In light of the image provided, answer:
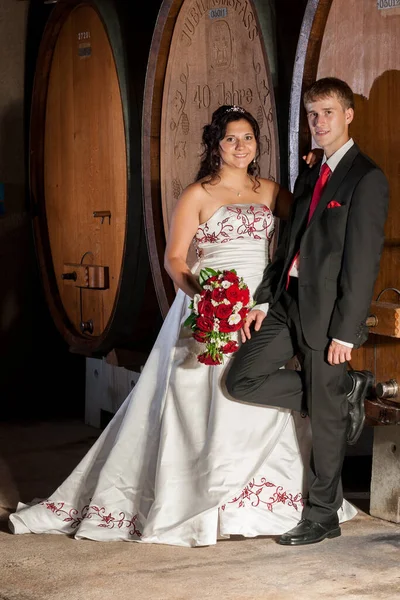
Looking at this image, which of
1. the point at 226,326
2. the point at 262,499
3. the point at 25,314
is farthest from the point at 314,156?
the point at 25,314

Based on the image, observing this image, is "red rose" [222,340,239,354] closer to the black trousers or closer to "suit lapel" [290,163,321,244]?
the black trousers

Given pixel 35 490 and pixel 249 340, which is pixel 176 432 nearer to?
pixel 249 340

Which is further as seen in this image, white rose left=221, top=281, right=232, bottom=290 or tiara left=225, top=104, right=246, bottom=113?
Result: tiara left=225, top=104, right=246, bottom=113

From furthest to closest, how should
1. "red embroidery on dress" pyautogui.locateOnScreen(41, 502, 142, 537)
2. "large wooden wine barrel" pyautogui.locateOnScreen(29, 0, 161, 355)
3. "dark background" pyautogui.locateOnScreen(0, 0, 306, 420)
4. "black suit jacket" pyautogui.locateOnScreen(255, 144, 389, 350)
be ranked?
"dark background" pyautogui.locateOnScreen(0, 0, 306, 420) < "large wooden wine barrel" pyautogui.locateOnScreen(29, 0, 161, 355) < "red embroidery on dress" pyautogui.locateOnScreen(41, 502, 142, 537) < "black suit jacket" pyautogui.locateOnScreen(255, 144, 389, 350)

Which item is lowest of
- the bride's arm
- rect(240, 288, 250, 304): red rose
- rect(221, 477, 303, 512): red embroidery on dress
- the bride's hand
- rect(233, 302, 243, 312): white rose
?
rect(221, 477, 303, 512): red embroidery on dress

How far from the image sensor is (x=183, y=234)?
3449 millimetres

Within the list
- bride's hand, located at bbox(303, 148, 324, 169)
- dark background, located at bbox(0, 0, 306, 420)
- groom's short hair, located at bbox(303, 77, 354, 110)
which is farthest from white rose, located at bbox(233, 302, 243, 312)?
dark background, located at bbox(0, 0, 306, 420)

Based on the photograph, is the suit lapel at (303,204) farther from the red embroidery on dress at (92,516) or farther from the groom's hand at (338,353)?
the red embroidery on dress at (92,516)

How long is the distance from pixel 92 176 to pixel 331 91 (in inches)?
71.4

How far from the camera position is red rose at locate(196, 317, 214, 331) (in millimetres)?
3127

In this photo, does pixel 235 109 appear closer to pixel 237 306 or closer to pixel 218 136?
pixel 218 136

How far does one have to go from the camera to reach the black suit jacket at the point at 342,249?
116 inches

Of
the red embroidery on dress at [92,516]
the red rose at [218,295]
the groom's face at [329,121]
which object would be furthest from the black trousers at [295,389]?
the red embroidery on dress at [92,516]

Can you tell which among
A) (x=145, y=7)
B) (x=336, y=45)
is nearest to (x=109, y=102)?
(x=145, y=7)
